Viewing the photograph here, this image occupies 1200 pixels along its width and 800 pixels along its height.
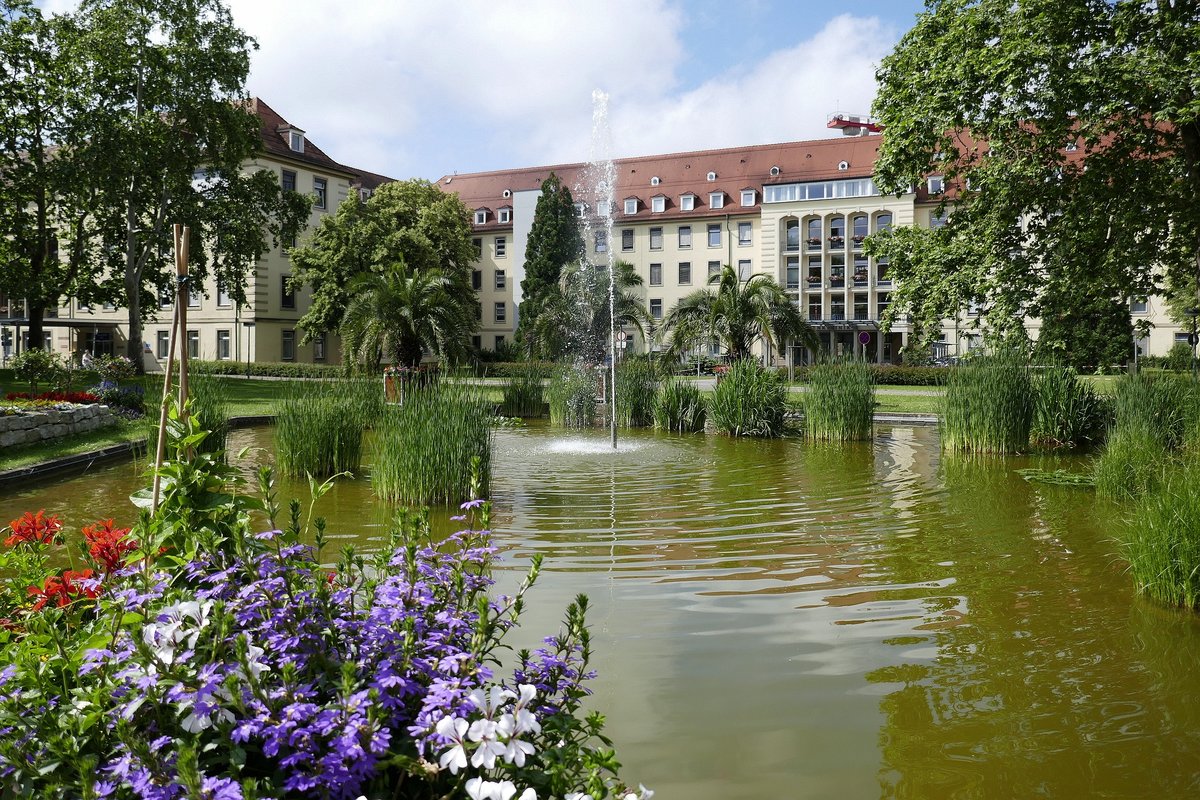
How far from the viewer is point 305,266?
147 feet

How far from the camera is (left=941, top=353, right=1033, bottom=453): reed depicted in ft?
44.9

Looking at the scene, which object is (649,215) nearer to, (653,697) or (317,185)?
(317,185)

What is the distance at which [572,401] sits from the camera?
19016 millimetres

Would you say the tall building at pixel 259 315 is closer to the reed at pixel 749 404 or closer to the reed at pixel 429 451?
the reed at pixel 749 404

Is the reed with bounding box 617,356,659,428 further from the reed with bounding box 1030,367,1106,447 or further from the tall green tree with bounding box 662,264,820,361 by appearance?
the reed with bounding box 1030,367,1106,447

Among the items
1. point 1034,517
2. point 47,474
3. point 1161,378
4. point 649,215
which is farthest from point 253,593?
point 649,215

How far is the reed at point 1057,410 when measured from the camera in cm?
1439

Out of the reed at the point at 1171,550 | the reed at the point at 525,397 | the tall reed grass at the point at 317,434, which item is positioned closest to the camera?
the reed at the point at 1171,550

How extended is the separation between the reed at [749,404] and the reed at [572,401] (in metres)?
3.08

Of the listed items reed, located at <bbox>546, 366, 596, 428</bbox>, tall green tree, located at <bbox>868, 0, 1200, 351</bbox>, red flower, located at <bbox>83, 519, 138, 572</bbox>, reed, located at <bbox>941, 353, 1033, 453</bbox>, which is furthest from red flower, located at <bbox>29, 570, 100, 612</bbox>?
reed, located at <bbox>546, 366, 596, 428</bbox>

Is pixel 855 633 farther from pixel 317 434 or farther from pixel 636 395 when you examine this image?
pixel 636 395

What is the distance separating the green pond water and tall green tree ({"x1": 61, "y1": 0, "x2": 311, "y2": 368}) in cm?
2108

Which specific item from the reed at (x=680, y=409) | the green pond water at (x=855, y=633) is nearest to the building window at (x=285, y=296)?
the reed at (x=680, y=409)

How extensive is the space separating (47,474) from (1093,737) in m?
11.4
